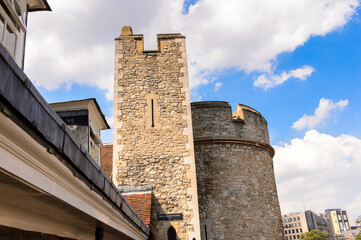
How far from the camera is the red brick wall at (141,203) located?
28.6 feet

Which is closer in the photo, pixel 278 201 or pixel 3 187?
pixel 3 187

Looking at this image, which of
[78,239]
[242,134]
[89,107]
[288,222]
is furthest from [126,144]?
[288,222]

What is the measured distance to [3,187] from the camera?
204cm

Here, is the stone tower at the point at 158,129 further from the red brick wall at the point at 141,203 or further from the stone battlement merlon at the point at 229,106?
the stone battlement merlon at the point at 229,106

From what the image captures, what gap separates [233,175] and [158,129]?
369 centimetres

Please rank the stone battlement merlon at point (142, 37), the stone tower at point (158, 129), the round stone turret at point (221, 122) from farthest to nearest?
the round stone turret at point (221, 122) < the stone battlement merlon at point (142, 37) < the stone tower at point (158, 129)

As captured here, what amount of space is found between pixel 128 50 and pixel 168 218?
588 cm

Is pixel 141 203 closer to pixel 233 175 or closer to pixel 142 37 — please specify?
pixel 233 175

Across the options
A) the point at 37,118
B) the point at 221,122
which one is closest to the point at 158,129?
the point at 221,122

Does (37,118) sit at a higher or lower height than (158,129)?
lower

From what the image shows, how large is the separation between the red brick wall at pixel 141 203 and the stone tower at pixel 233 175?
3.09 metres

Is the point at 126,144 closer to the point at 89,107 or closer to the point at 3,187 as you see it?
the point at 89,107

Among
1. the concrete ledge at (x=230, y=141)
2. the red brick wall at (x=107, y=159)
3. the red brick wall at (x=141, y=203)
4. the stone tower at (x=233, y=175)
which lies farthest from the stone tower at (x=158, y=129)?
the red brick wall at (x=107, y=159)

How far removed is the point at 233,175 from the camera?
12.2 meters
